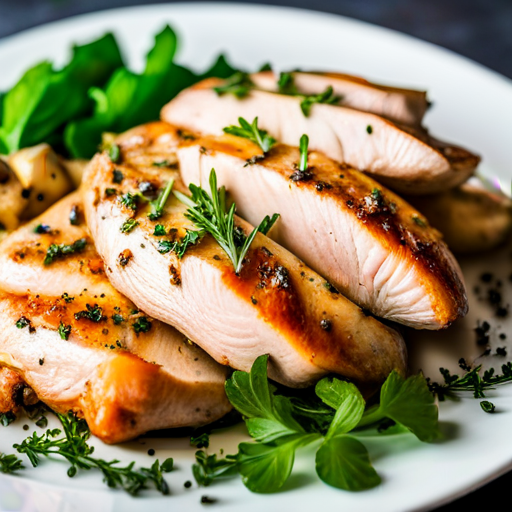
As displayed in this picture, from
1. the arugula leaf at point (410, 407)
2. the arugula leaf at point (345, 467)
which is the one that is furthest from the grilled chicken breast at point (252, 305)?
the arugula leaf at point (345, 467)

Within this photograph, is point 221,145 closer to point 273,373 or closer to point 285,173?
point 285,173

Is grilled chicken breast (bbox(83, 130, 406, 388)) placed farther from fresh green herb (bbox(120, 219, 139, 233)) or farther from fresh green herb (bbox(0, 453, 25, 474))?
fresh green herb (bbox(0, 453, 25, 474))

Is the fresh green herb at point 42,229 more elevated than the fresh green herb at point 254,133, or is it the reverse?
the fresh green herb at point 254,133

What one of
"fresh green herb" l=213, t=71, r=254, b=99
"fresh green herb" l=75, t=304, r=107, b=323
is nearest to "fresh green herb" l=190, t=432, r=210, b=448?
"fresh green herb" l=75, t=304, r=107, b=323

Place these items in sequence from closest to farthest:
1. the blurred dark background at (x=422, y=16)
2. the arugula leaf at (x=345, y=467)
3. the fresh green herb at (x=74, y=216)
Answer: the arugula leaf at (x=345, y=467) → the fresh green herb at (x=74, y=216) → the blurred dark background at (x=422, y=16)

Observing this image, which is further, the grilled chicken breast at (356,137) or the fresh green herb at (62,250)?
the grilled chicken breast at (356,137)

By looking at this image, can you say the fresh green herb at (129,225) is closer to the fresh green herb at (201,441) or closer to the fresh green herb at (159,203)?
the fresh green herb at (159,203)

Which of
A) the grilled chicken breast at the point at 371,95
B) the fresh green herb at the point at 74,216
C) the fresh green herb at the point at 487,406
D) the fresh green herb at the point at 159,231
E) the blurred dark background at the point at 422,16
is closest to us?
the fresh green herb at the point at 487,406

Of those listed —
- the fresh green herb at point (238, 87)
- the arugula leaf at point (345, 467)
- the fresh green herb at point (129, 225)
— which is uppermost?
the fresh green herb at point (238, 87)
